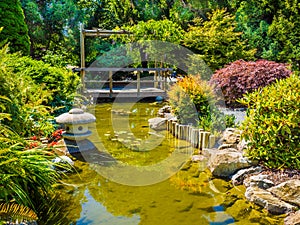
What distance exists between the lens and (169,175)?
528cm

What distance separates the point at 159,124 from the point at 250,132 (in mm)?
3535

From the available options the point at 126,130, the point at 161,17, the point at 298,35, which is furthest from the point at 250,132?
the point at 161,17

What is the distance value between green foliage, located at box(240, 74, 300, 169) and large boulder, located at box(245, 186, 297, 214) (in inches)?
25.3

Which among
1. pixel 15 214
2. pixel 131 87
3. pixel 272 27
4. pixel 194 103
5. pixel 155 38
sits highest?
pixel 272 27

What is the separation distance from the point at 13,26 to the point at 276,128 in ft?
25.5

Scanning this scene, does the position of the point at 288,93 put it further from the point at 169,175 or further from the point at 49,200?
the point at 49,200

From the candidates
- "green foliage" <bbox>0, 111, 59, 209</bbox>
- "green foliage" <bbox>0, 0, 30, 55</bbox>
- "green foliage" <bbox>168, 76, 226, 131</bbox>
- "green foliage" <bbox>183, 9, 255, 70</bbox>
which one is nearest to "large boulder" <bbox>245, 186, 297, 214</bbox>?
"green foliage" <bbox>0, 111, 59, 209</bbox>

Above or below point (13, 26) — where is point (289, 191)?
below

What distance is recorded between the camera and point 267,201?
405 centimetres

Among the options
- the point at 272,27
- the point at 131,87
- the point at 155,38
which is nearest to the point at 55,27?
the point at 131,87

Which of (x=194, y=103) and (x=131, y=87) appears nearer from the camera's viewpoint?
(x=194, y=103)

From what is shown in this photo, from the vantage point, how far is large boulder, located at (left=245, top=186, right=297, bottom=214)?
395 centimetres

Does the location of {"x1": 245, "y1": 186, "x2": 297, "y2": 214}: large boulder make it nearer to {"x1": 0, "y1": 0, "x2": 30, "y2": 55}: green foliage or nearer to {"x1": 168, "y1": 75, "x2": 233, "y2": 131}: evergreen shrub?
{"x1": 168, "y1": 75, "x2": 233, "y2": 131}: evergreen shrub

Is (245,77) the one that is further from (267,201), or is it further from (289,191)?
(267,201)
